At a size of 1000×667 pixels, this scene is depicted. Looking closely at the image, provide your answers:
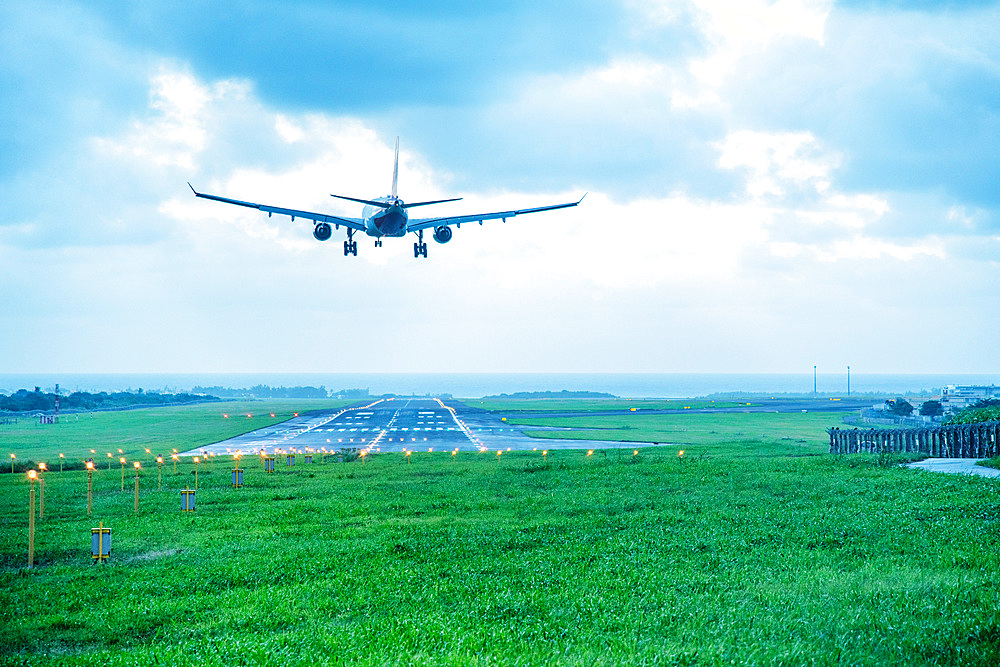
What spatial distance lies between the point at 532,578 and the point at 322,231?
105 feet

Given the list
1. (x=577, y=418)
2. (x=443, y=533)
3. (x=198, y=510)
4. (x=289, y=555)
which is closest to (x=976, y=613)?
(x=443, y=533)

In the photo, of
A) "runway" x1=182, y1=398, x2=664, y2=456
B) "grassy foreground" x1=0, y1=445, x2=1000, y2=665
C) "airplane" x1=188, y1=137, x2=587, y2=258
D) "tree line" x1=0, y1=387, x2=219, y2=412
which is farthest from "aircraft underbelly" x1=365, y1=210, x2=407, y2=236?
"tree line" x1=0, y1=387, x2=219, y2=412

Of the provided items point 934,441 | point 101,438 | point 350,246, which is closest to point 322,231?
point 350,246

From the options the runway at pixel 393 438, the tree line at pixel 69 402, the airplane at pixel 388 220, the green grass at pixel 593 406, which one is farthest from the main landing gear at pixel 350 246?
the tree line at pixel 69 402

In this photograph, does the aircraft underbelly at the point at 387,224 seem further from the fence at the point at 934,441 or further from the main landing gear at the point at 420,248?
the fence at the point at 934,441

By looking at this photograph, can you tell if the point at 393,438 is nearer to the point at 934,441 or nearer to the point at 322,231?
the point at 322,231

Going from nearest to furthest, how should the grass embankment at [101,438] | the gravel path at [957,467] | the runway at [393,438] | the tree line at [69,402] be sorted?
the gravel path at [957,467], the grass embankment at [101,438], the runway at [393,438], the tree line at [69,402]

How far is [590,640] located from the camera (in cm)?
1002

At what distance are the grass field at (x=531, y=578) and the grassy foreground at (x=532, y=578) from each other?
0.06m

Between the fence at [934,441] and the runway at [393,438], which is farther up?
the fence at [934,441]

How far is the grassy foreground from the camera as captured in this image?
984 centimetres

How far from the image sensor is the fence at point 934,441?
28844 mm

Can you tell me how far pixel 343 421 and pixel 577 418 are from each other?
2933 centimetres

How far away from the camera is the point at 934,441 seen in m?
32.0
